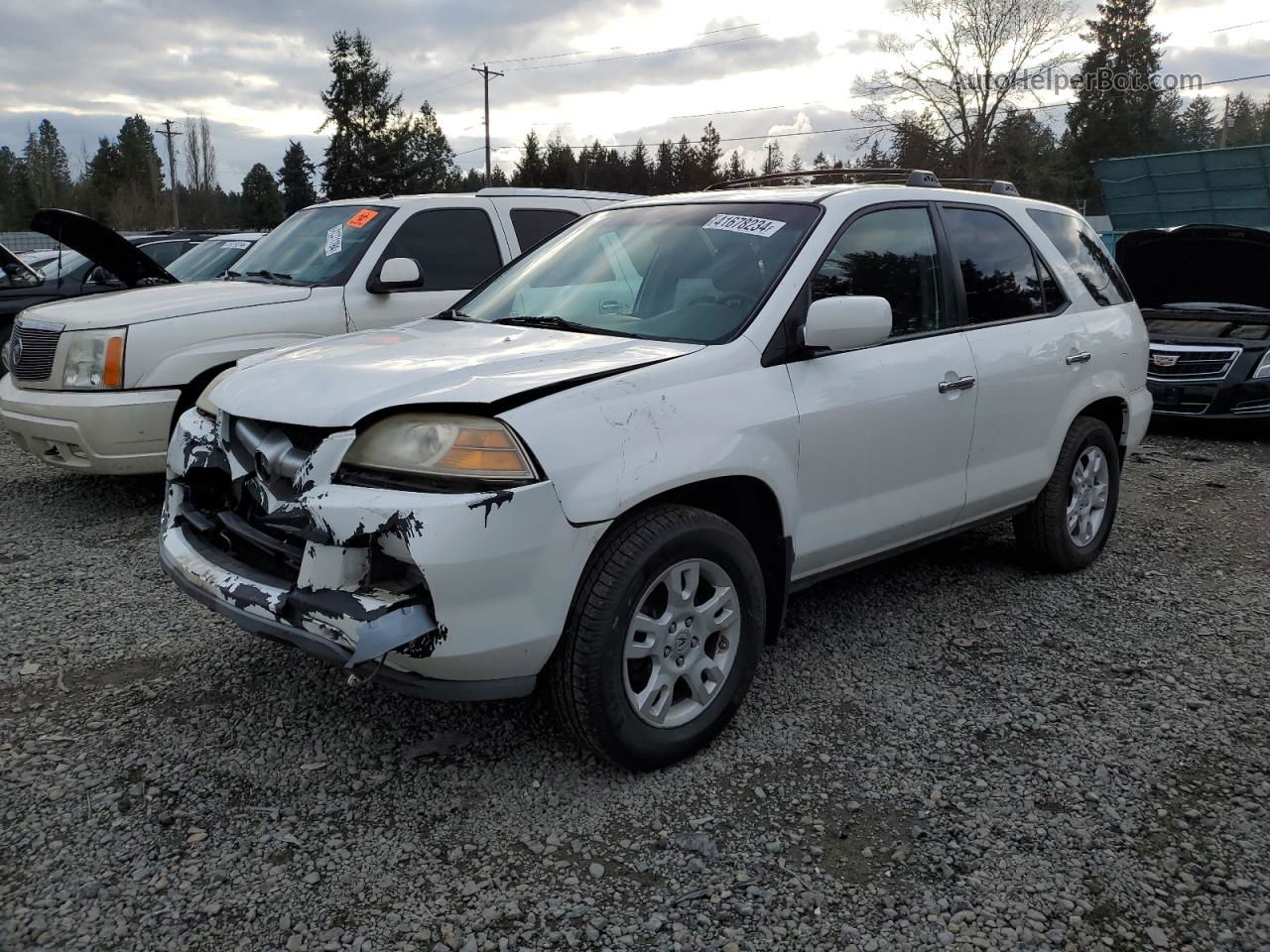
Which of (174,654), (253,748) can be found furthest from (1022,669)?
(174,654)

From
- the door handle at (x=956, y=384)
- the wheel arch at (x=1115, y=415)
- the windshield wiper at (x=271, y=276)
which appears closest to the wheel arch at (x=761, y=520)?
the door handle at (x=956, y=384)

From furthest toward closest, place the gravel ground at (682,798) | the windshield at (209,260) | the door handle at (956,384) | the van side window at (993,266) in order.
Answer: the windshield at (209,260) < the van side window at (993,266) < the door handle at (956,384) < the gravel ground at (682,798)

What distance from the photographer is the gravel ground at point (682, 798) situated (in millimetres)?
2418

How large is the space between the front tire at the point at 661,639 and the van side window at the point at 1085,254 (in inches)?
103

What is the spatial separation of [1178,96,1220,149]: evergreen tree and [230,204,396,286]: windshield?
5684cm

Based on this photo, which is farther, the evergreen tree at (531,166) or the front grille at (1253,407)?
the evergreen tree at (531,166)

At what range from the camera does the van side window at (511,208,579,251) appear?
22.4 ft

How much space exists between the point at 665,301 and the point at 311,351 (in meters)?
1.22

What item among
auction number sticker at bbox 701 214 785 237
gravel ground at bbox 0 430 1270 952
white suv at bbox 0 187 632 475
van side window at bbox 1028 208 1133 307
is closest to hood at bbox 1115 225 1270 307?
van side window at bbox 1028 208 1133 307

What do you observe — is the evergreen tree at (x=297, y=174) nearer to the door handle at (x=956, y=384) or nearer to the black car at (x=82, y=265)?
the black car at (x=82, y=265)

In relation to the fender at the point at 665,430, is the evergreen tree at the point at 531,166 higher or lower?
higher

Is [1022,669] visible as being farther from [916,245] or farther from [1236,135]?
[1236,135]

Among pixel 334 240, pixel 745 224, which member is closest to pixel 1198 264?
pixel 745 224

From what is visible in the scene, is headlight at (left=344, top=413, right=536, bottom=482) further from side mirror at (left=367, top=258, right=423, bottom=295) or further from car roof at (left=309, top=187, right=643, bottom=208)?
car roof at (left=309, top=187, right=643, bottom=208)
